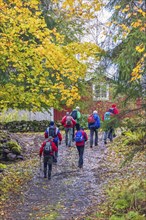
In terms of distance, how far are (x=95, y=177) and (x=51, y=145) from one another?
189 centimetres

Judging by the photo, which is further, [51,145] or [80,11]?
[51,145]

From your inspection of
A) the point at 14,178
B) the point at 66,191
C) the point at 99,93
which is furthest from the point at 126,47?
the point at 99,93

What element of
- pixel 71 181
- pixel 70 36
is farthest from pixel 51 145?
pixel 70 36

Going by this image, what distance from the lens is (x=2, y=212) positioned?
33.7ft

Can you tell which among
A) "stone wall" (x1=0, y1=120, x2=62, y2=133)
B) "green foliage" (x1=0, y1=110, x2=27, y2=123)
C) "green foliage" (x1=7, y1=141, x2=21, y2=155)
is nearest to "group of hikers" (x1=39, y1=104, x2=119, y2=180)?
"green foliage" (x1=7, y1=141, x2=21, y2=155)

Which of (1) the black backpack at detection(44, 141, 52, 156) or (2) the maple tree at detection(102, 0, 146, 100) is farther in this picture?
(1) the black backpack at detection(44, 141, 52, 156)

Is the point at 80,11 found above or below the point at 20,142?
above

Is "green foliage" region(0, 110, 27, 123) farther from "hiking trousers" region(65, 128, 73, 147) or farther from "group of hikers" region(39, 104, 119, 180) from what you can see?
"hiking trousers" region(65, 128, 73, 147)

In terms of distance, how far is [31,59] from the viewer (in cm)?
1132

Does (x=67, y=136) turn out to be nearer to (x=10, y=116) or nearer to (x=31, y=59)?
(x=31, y=59)

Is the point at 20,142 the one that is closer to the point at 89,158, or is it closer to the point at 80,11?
the point at 89,158

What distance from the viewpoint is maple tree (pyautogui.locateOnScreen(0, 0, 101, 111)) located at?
1044cm

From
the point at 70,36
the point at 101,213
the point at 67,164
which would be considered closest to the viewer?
the point at 101,213

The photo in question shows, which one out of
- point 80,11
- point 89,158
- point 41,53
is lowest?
point 89,158
